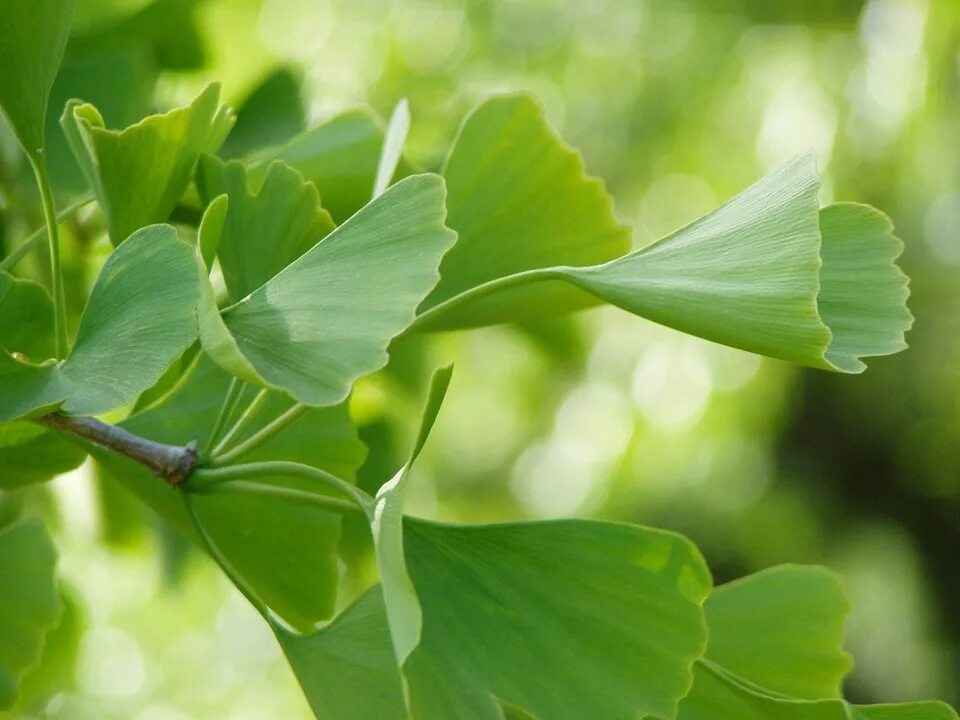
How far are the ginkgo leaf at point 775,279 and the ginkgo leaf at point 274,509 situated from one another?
0.06 metres

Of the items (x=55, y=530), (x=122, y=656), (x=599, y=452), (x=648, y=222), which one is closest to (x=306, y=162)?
(x=55, y=530)

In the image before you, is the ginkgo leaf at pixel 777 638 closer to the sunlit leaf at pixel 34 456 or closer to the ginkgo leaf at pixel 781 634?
the ginkgo leaf at pixel 781 634

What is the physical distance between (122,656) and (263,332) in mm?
1349

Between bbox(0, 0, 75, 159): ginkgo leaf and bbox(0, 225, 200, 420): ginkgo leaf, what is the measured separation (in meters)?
0.05

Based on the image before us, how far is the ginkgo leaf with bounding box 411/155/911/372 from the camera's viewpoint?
19 centimetres

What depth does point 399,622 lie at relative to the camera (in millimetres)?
A: 160

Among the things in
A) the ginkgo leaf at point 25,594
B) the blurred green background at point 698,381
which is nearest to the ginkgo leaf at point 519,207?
the ginkgo leaf at point 25,594

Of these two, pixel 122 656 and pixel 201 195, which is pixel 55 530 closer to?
pixel 201 195

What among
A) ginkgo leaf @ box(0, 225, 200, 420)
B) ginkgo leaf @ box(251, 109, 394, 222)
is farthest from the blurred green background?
ginkgo leaf @ box(0, 225, 200, 420)

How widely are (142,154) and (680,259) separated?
4.0 inches

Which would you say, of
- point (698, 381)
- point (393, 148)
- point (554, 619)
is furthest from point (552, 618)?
point (698, 381)

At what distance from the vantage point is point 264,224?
221mm

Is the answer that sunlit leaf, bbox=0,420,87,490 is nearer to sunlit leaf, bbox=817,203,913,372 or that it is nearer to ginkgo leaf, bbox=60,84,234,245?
ginkgo leaf, bbox=60,84,234,245

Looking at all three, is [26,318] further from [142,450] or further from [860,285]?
[860,285]
